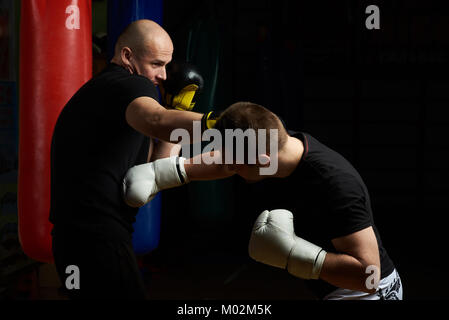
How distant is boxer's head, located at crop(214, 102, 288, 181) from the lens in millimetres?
1410

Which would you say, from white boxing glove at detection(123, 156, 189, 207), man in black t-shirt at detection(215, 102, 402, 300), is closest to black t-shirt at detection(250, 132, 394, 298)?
man in black t-shirt at detection(215, 102, 402, 300)

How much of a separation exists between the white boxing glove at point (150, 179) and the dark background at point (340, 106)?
7.48 ft

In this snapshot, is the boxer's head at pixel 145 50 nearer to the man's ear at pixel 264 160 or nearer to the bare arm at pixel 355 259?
the man's ear at pixel 264 160

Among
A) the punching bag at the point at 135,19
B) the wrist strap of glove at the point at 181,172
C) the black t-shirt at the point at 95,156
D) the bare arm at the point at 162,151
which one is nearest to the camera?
the black t-shirt at the point at 95,156

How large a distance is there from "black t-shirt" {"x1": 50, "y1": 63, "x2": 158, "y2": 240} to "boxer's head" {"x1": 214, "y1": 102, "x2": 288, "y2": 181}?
33 centimetres

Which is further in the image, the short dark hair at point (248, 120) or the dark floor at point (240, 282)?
the dark floor at point (240, 282)

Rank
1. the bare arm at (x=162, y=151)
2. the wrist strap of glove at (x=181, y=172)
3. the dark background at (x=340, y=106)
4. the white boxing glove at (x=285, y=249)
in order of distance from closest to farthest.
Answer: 1. the white boxing glove at (x=285, y=249)
2. the wrist strap of glove at (x=181, y=172)
3. the bare arm at (x=162, y=151)
4. the dark background at (x=340, y=106)

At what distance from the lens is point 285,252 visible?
5.16 feet

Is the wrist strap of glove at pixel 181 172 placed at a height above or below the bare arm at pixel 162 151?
below

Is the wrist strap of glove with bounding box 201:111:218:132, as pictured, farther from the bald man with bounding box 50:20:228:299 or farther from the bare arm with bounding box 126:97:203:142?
the bald man with bounding box 50:20:228:299

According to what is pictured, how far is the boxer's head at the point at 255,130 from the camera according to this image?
1.41m

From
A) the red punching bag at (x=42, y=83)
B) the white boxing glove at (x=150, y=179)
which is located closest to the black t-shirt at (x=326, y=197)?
the white boxing glove at (x=150, y=179)

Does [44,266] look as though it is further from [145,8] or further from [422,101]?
[422,101]

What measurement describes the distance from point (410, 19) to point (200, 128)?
5.22m
